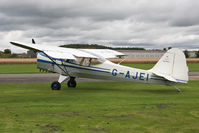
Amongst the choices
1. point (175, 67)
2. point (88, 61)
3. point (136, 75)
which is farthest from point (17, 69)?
point (175, 67)

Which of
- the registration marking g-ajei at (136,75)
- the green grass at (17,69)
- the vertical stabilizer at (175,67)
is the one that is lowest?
the green grass at (17,69)

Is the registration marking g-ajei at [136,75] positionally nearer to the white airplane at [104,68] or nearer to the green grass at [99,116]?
the white airplane at [104,68]

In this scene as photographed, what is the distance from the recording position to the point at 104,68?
12.5 meters

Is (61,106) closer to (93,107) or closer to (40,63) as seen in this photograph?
(93,107)

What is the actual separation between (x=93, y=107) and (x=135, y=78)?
4576 millimetres

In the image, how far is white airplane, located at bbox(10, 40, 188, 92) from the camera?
10977 mm

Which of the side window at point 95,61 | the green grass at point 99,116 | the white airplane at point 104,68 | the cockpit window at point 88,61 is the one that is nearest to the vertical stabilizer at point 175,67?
the white airplane at point 104,68

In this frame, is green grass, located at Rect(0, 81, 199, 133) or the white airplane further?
the white airplane

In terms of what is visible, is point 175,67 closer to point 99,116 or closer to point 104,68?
point 104,68

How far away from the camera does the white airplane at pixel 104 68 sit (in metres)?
11.0

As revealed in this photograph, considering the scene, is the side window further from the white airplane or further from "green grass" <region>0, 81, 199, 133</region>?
"green grass" <region>0, 81, 199, 133</region>

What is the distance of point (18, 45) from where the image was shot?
11.3 metres

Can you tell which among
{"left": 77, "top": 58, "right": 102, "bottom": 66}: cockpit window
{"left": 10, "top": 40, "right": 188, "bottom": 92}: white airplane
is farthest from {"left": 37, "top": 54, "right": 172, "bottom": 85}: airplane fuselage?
{"left": 77, "top": 58, "right": 102, "bottom": 66}: cockpit window

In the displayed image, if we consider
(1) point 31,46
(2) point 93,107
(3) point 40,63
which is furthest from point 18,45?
(2) point 93,107
